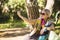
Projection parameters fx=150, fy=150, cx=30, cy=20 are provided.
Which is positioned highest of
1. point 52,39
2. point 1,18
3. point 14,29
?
point 1,18

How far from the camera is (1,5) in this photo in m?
1.59

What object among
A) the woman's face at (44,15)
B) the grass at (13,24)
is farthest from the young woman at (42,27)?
the grass at (13,24)

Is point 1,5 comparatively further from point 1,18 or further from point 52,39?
point 52,39

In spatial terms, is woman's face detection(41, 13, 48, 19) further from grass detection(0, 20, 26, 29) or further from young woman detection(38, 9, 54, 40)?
grass detection(0, 20, 26, 29)

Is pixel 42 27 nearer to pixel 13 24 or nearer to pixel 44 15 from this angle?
pixel 44 15

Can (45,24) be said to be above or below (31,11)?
below

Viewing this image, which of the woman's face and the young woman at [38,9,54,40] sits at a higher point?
the woman's face

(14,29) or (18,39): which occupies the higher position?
(14,29)

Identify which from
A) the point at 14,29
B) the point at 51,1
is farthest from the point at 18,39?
the point at 51,1

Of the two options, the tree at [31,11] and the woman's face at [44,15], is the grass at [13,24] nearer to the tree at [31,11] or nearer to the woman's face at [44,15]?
the tree at [31,11]

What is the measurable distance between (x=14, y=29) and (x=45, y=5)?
42 centimetres

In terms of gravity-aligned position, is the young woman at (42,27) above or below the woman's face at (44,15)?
below

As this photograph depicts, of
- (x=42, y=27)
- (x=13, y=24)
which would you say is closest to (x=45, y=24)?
(x=42, y=27)

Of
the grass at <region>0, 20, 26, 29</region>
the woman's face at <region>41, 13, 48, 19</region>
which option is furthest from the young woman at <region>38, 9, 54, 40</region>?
the grass at <region>0, 20, 26, 29</region>
